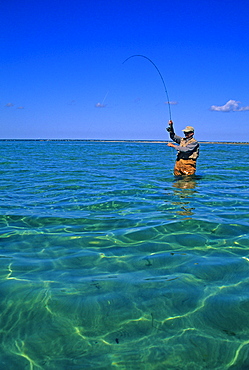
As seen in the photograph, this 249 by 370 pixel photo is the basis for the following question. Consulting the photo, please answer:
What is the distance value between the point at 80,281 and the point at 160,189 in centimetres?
604

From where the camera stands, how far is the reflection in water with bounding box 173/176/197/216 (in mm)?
6668

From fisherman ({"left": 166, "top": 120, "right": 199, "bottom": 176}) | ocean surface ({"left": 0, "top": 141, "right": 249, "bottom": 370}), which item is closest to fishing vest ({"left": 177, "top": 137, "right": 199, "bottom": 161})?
fisherman ({"left": 166, "top": 120, "right": 199, "bottom": 176})

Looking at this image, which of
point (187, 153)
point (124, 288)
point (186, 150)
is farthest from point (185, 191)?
point (124, 288)

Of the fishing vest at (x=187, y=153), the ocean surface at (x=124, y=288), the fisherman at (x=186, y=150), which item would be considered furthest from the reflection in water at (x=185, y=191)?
the fishing vest at (x=187, y=153)

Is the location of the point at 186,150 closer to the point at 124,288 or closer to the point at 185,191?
the point at 185,191

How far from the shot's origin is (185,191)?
353 inches

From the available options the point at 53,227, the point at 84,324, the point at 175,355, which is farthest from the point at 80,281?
the point at 53,227

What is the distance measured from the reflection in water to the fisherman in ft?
1.08

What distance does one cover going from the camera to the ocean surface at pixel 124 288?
2.45 metres

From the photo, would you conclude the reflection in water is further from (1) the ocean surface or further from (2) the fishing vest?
(2) the fishing vest

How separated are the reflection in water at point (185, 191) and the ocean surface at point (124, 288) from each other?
0.37 ft

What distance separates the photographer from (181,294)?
10.6 feet

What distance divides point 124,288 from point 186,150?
7.69 m

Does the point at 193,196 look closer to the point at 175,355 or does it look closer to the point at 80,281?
the point at 80,281
